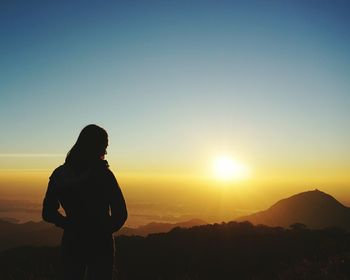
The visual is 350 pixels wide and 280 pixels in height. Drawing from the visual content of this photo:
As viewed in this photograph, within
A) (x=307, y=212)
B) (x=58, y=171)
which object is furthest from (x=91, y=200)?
(x=307, y=212)

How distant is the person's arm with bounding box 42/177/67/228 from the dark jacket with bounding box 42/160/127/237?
16mm

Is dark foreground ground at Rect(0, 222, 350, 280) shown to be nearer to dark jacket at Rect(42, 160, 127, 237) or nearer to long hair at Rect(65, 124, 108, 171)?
dark jacket at Rect(42, 160, 127, 237)

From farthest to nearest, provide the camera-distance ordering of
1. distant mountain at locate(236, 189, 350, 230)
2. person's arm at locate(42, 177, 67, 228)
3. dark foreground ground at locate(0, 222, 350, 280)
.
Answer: distant mountain at locate(236, 189, 350, 230) → dark foreground ground at locate(0, 222, 350, 280) → person's arm at locate(42, 177, 67, 228)

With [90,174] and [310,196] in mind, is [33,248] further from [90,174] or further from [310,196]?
[310,196]

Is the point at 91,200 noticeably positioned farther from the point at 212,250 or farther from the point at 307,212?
the point at 307,212

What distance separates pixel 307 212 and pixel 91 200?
316 feet

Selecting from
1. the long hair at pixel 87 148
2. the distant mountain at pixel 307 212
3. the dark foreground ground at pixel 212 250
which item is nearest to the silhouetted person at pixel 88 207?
the long hair at pixel 87 148

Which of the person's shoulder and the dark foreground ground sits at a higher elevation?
the person's shoulder

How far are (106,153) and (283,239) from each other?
66.9 ft

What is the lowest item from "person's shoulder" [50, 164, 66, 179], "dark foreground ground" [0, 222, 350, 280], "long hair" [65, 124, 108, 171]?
"dark foreground ground" [0, 222, 350, 280]

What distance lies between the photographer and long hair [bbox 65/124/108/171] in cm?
464

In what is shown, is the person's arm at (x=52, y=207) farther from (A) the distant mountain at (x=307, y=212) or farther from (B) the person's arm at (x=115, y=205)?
(A) the distant mountain at (x=307, y=212)

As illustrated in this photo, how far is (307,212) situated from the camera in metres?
93.7

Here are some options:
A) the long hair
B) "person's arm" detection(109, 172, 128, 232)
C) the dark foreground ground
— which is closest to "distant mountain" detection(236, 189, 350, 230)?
the dark foreground ground
